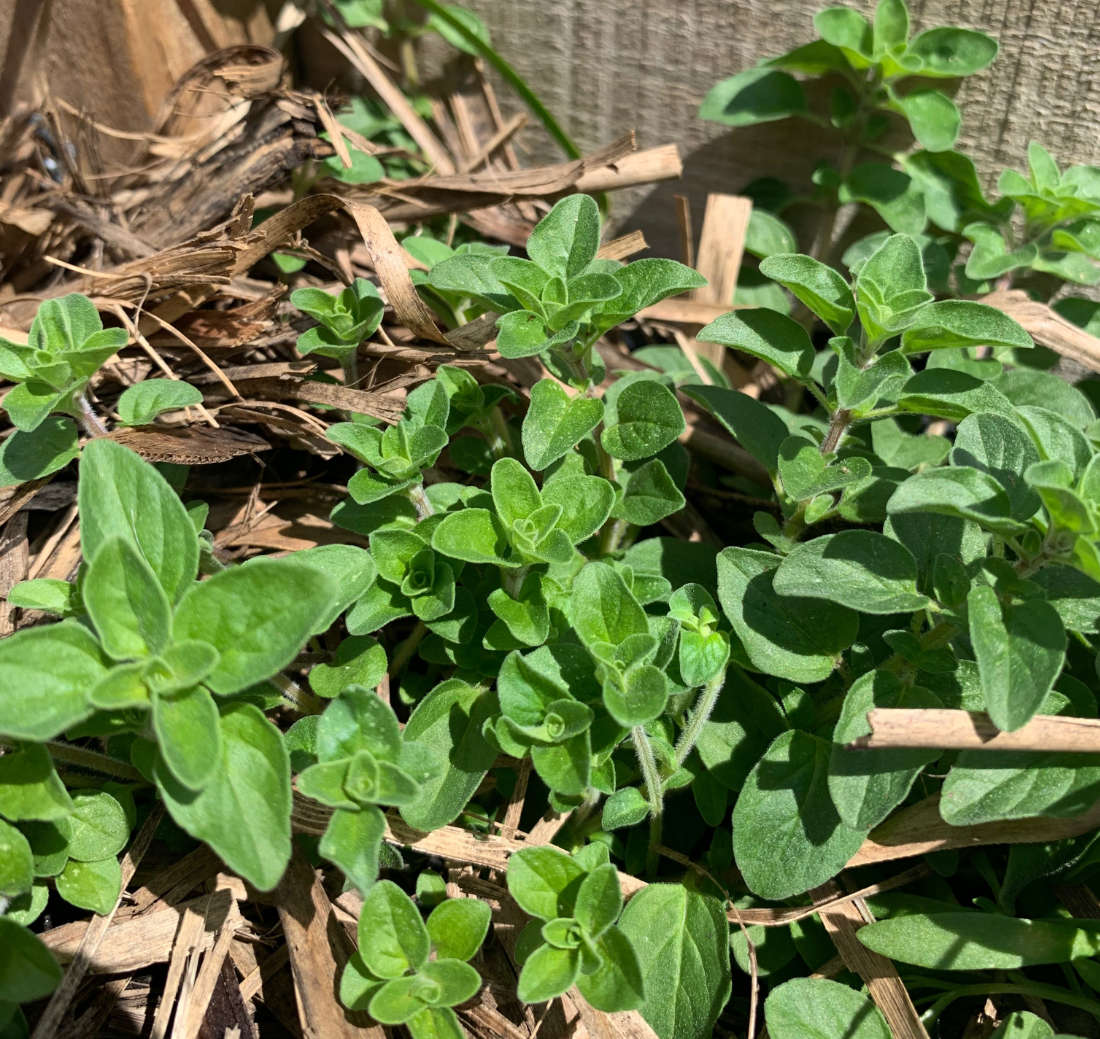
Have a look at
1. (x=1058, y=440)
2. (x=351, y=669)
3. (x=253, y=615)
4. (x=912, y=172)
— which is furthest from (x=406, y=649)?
(x=912, y=172)

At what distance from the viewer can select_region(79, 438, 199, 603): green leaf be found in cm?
143

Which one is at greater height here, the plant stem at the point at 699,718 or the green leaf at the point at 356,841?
the green leaf at the point at 356,841

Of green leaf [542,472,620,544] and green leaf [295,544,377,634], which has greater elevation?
green leaf [542,472,620,544]

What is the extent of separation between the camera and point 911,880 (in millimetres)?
1854

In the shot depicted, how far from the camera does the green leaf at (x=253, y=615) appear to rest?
Result: 1297mm

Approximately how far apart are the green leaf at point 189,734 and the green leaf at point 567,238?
39.1 inches

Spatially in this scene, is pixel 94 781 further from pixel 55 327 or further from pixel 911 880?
pixel 911 880

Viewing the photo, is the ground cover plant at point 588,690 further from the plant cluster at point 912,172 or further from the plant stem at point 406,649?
the plant cluster at point 912,172

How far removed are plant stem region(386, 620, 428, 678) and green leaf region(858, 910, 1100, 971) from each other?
96cm

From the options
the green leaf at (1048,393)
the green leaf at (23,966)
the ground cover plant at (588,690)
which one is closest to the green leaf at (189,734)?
the ground cover plant at (588,690)

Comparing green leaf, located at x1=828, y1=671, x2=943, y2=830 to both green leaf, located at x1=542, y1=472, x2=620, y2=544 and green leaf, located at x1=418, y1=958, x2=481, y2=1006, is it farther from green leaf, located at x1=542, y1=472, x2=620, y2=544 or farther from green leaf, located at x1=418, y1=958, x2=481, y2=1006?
green leaf, located at x1=418, y1=958, x2=481, y2=1006

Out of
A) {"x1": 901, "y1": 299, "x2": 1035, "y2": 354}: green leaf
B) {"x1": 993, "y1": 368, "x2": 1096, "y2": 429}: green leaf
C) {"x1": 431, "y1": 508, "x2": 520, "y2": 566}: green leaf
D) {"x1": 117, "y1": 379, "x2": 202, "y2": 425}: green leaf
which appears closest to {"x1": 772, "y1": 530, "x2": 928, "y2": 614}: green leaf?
{"x1": 901, "y1": 299, "x2": 1035, "y2": 354}: green leaf

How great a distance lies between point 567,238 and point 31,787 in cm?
131

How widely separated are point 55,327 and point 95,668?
0.80 m
